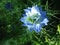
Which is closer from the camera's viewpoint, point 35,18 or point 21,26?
point 35,18

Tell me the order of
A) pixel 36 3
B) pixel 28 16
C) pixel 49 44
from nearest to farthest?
pixel 49 44, pixel 28 16, pixel 36 3

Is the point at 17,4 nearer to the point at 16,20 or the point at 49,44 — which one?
the point at 16,20

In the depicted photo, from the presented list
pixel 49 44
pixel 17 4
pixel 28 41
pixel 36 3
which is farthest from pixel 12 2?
pixel 49 44

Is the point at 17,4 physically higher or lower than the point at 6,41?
Answer: higher
